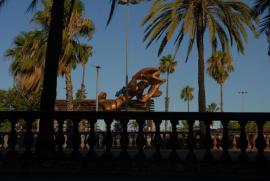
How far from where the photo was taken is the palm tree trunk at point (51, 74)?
7.10m

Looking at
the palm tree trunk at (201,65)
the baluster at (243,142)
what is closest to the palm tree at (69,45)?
the palm tree trunk at (201,65)

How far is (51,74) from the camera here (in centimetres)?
807

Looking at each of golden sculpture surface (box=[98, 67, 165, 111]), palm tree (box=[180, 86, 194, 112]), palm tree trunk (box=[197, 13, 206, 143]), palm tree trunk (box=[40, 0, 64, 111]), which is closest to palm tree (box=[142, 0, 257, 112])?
palm tree trunk (box=[197, 13, 206, 143])

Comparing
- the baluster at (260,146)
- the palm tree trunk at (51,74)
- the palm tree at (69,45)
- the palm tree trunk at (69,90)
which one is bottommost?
the baluster at (260,146)

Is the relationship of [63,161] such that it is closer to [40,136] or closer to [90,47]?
[40,136]

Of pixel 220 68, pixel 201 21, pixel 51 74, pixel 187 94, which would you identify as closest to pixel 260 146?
pixel 51 74

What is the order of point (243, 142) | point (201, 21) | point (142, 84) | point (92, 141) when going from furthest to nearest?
point (142, 84)
point (201, 21)
point (92, 141)
point (243, 142)

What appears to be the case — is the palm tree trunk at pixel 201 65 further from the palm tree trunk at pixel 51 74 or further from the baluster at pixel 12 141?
the baluster at pixel 12 141

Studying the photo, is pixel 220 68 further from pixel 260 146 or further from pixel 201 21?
pixel 260 146

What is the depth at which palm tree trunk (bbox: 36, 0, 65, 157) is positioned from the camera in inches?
279

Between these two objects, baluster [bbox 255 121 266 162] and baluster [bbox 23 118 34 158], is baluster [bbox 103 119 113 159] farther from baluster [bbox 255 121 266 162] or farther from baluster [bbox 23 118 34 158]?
baluster [bbox 255 121 266 162]

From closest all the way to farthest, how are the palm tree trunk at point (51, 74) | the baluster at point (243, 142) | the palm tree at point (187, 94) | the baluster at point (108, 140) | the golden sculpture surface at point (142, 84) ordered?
the baluster at point (243, 142), the baluster at point (108, 140), the palm tree trunk at point (51, 74), the golden sculpture surface at point (142, 84), the palm tree at point (187, 94)

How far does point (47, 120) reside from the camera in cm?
704

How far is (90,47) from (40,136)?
26308 millimetres
